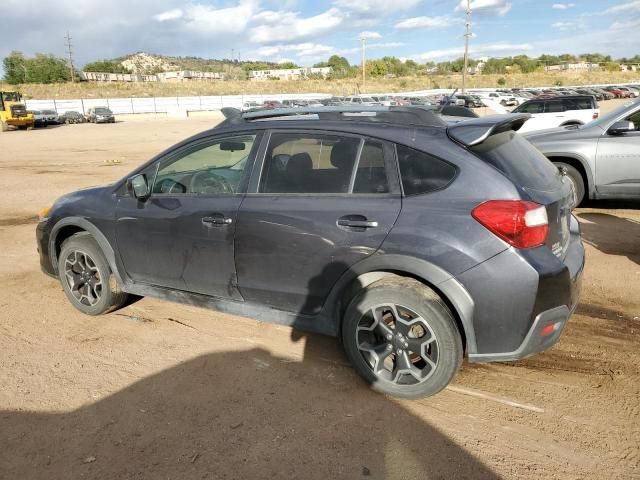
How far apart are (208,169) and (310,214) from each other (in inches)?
54.4

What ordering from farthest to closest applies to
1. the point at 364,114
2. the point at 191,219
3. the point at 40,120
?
the point at 40,120 → the point at 191,219 → the point at 364,114

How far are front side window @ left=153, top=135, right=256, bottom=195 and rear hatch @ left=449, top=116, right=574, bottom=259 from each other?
1.54m

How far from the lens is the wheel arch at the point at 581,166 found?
7.32m

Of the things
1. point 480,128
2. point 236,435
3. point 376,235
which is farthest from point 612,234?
point 236,435

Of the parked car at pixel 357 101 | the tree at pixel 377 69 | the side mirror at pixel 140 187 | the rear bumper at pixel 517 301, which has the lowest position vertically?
the rear bumper at pixel 517 301

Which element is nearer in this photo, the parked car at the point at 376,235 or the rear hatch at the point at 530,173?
the parked car at the point at 376,235

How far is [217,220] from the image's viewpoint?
137 inches

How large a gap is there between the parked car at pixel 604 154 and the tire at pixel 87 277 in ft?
19.5

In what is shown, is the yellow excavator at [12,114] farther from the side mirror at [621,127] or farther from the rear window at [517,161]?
the rear window at [517,161]

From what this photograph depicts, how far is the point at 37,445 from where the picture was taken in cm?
272

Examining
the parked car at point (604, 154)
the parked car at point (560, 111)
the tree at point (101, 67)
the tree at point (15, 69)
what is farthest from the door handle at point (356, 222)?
the tree at point (101, 67)

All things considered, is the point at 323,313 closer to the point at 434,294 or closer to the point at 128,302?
the point at 434,294

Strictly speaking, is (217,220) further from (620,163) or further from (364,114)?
(620,163)

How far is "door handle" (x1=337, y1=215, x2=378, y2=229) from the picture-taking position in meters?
2.95
